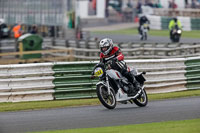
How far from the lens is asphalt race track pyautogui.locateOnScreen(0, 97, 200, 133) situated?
10.1 m

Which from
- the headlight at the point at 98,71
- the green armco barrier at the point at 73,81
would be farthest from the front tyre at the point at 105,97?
the green armco barrier at the point at 73,81

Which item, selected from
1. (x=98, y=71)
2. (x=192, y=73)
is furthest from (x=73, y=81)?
(x=192, y=73)

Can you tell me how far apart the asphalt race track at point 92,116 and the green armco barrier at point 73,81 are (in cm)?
179

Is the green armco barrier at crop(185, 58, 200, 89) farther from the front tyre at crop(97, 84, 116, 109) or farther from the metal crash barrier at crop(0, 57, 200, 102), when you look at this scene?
the front tyre at crop(97, 84, 116, 109)

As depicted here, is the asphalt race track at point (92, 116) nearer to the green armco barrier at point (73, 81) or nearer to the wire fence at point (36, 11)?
the green armco barrier at point (73, 81)

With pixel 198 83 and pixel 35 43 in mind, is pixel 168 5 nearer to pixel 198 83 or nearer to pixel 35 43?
pixel 35 43

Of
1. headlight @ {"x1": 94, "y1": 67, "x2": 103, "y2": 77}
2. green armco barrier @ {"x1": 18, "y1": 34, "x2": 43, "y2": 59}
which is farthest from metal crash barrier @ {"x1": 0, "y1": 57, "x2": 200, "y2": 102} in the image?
green armco barrier @ {"x1": 18, "y1": 34, "x2": 43, "y2": 59}

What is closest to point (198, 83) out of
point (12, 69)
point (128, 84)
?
point (128, 84)

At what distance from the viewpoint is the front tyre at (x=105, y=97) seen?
1198 cm

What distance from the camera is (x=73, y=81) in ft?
48.9

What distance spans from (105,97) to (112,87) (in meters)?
0.51

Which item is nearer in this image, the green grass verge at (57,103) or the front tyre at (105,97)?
the front tyre at (105,97)

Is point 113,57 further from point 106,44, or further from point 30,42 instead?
point 30,42

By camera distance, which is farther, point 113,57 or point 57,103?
point 57,103
